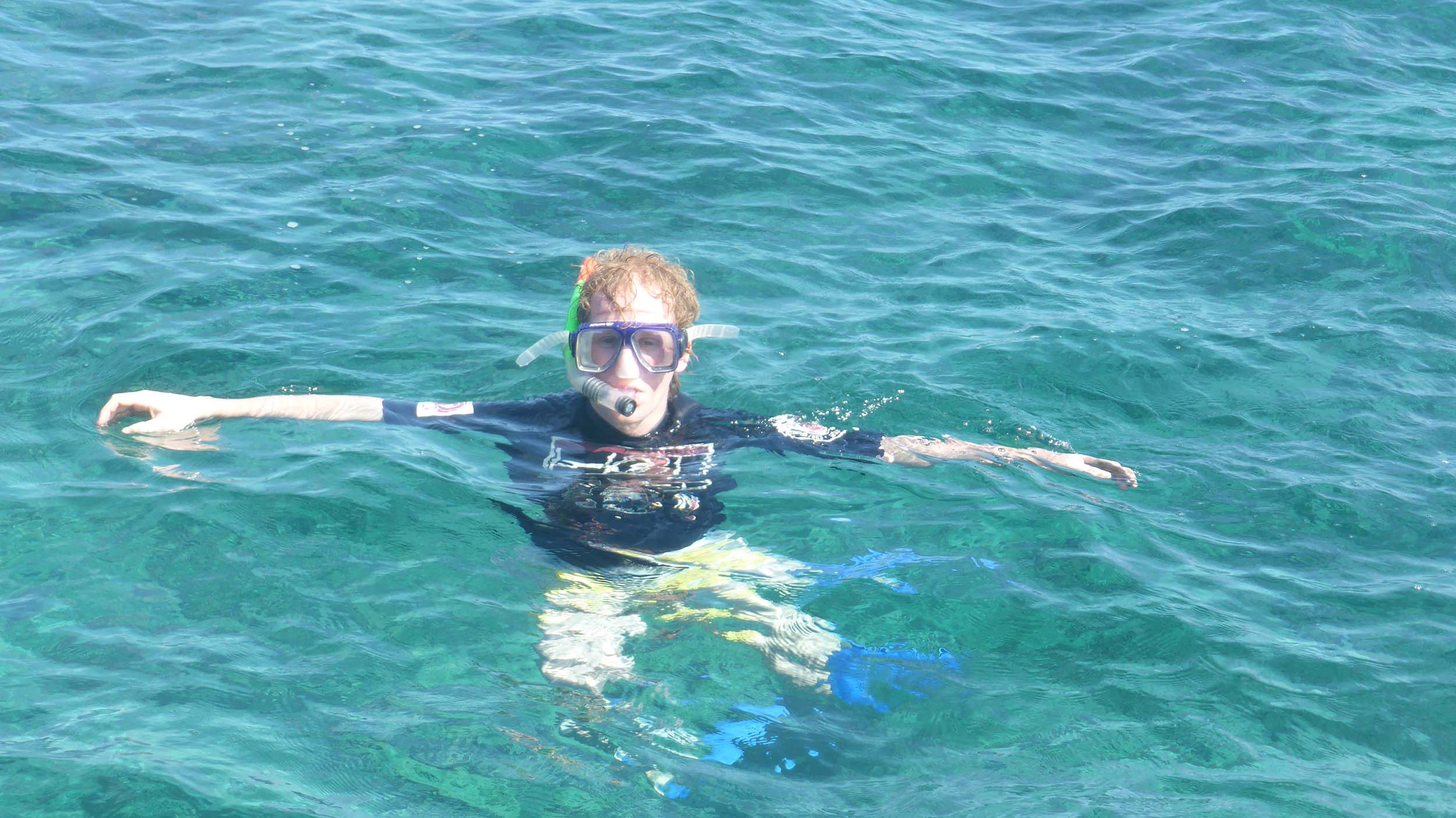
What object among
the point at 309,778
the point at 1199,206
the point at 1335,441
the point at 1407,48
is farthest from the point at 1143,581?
the point at 1407,48

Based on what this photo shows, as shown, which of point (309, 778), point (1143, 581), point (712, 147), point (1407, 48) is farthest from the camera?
point (1407, 48)

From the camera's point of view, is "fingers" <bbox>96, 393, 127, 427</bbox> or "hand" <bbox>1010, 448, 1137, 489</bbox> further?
"hand" <bbox>1010, 448, 1137, 489</bbox>

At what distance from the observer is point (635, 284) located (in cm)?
507

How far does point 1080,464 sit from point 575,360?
2.16 metres

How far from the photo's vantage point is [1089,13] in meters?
13.6

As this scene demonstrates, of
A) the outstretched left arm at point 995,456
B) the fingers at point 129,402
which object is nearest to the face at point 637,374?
the outstretched left arm at point 995,456

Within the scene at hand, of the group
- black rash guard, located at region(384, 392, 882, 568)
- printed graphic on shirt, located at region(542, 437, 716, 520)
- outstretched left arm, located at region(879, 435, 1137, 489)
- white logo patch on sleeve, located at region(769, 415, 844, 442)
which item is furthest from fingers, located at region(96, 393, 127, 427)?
outstretched left arm, located at region(879, 435, 1137, 489)

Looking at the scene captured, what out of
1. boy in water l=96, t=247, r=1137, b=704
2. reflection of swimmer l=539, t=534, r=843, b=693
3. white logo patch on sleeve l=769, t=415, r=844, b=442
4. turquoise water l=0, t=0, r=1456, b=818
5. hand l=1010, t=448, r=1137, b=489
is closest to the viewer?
turquoise water l=0, t=0, r=1456, b=818

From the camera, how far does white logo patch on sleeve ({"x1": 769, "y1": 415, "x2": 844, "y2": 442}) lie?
5.28 meters

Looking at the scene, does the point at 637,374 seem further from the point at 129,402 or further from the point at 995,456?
the point at 129,402

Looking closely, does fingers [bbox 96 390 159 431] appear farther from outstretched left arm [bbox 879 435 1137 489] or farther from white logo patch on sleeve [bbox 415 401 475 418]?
outstretched left arm [bbox 879 435 1137 489]

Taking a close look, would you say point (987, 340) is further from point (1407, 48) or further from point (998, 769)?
point (1407, 48)

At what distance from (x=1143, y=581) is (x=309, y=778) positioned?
11.4ft

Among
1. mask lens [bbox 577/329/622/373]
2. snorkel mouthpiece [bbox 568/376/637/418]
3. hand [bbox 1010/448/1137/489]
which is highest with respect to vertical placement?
mask lens [bbox 577/329/622/373]
